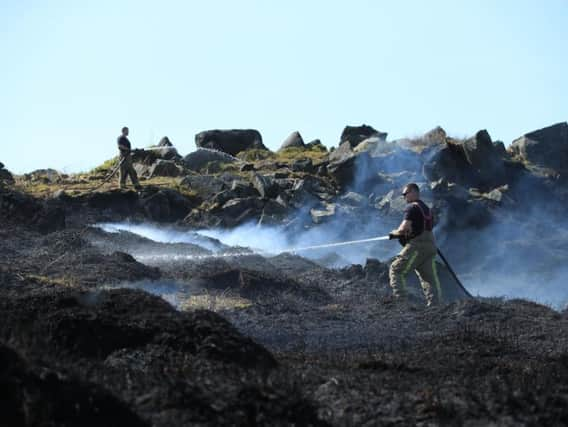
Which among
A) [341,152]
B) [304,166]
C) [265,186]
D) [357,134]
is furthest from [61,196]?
[357,134]

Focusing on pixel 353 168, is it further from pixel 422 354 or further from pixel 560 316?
pixel 422 354

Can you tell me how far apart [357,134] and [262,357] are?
27292 mm

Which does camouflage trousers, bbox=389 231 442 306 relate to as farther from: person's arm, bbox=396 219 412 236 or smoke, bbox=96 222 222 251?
smoke, bbox=96 222 222 251

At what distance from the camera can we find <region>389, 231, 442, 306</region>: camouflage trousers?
628 inches

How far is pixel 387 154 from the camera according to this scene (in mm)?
31562

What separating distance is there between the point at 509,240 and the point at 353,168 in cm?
537

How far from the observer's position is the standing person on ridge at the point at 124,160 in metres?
29.4

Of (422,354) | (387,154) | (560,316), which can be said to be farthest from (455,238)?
(422,354)

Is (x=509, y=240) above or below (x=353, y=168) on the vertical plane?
below

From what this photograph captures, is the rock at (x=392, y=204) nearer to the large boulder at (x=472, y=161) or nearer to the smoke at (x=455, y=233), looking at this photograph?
the smoke at (x=455, y=233)

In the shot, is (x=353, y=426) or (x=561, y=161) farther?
(x=561, y=161)

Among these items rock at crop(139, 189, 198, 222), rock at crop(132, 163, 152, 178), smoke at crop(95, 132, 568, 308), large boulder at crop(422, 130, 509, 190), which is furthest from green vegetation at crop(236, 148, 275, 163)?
rock at crop(139, 189, 198, 222)

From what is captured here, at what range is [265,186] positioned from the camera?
29500 millimetres

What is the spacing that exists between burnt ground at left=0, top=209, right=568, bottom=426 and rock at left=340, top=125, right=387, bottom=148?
18083 mm
